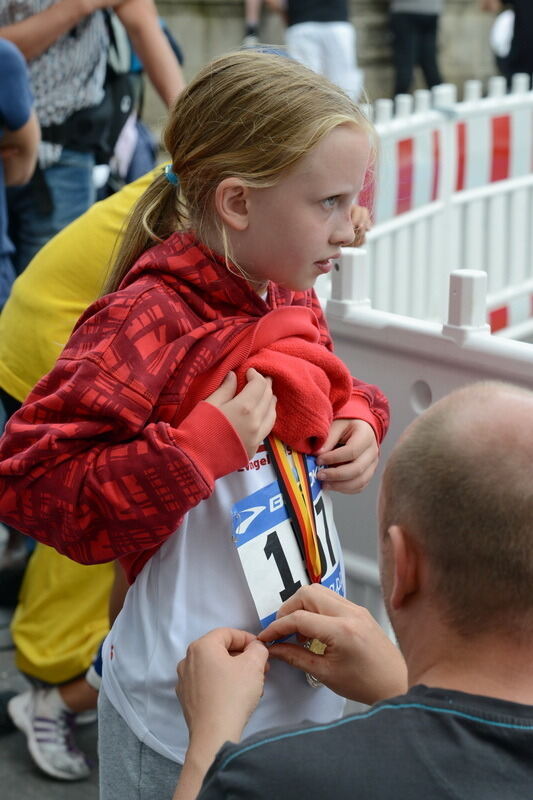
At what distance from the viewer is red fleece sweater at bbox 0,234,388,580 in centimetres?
156


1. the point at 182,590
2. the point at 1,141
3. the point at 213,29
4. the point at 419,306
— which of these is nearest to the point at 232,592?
the point at 182,590

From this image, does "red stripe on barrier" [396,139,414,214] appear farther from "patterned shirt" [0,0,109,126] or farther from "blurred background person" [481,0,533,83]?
"blurred background person" [481,0,533,83]

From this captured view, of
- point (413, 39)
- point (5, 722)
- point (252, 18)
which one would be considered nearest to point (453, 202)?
point (5, 722)

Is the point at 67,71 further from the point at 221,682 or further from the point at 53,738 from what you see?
the point at 221,682

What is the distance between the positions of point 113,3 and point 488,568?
287 cm

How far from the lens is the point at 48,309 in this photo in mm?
2738

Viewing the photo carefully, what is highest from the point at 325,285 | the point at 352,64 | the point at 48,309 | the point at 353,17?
the point at 48,309

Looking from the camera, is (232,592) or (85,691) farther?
(85,691)

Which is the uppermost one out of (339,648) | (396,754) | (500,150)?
(396,754)

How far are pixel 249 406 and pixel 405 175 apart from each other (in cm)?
357

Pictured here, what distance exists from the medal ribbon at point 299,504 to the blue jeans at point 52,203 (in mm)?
2142

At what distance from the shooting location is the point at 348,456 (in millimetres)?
1805

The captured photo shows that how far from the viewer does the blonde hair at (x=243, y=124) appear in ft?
5.39

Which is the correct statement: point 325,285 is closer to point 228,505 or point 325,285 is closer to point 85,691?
point 85,691
